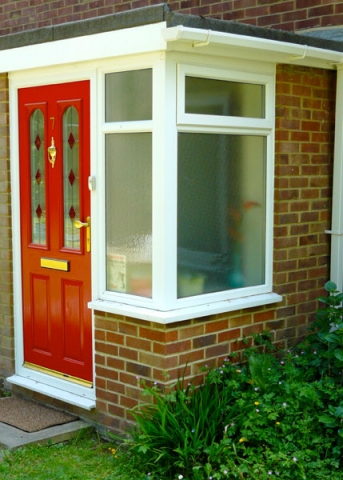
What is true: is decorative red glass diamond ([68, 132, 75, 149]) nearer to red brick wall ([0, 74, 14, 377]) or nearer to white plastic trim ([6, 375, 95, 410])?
red brick wall ([0, 74, 14, 377])

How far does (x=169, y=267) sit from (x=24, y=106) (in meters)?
1.98

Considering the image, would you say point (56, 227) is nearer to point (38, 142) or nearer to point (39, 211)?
point (39, 211)

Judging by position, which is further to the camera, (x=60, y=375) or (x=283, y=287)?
(x=60, y=375)

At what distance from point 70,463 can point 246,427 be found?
1215mm

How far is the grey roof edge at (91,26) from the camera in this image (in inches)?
182

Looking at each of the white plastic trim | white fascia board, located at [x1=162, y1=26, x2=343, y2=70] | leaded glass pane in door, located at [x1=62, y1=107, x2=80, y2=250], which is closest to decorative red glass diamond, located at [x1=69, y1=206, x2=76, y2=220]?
leaded glass pane in door, located at [x1=62, y1=107, x2=80, y2=250]

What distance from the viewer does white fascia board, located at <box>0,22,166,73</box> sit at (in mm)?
4645

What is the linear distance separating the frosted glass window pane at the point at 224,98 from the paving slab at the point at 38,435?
2.39 meters

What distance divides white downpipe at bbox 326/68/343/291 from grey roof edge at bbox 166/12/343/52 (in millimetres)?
290

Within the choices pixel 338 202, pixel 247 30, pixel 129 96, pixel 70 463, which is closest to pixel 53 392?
pixel 70 463

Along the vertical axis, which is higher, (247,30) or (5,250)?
(247,30)

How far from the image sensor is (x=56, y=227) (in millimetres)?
5715

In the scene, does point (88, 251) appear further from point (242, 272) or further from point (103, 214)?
point (242, 272)

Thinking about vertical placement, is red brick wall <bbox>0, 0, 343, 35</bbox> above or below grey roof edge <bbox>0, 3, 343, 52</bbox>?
above
